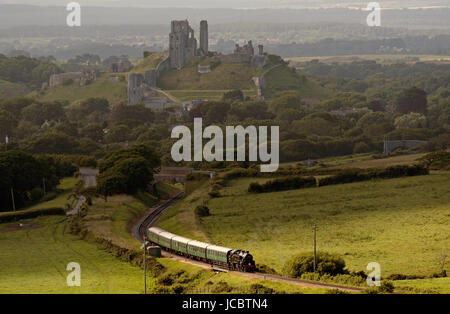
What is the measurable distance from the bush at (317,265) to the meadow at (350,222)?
2.43m

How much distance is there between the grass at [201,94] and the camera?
617 ft

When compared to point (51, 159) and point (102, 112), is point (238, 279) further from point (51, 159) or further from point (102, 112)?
point (102, 112)

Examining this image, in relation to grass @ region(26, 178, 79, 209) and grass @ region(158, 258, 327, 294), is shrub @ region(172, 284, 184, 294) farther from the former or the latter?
grass @ region(26, 178, 79, 209)

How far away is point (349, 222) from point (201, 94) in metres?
129

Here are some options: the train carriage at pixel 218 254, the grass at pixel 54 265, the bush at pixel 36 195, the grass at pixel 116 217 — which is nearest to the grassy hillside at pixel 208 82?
the bush at pixel 36 195

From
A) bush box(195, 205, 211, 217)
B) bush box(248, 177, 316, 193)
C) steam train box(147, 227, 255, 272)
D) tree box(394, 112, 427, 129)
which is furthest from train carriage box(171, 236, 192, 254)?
tree box(394, 112, 427, 129)

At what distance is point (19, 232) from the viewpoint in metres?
67.9

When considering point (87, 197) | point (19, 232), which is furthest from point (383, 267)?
point (87, 197)

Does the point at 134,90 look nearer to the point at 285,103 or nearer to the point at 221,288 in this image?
the point at 285,103

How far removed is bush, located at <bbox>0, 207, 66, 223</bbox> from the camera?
7275 cm

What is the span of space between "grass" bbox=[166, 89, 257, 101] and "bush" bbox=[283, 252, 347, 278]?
14035 centimetres

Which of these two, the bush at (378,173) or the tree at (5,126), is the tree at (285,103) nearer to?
the tree at (5,126)

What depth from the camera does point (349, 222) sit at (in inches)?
2589

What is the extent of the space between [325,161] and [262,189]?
32.3 m
